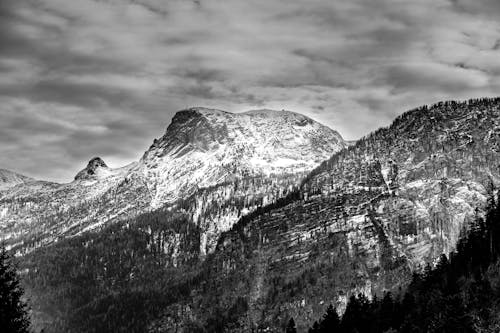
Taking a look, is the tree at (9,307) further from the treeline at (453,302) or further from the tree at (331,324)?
the tree at (331,324)

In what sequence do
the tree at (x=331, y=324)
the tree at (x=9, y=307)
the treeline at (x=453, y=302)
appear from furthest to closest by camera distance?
the tree at (x=331, y=324) < the treeline at (x=453, y=302) < the tree at (x=9, y=307)

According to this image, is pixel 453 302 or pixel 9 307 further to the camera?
pixel 453 302

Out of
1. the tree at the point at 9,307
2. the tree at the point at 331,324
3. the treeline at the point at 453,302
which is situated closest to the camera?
the tree at the point at 9,307

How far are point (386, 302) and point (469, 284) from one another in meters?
28.5

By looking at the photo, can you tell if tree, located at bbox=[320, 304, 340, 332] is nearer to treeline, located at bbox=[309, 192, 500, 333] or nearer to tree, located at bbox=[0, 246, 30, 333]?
treeline, located at bbox=[309, 192, 500, 333]

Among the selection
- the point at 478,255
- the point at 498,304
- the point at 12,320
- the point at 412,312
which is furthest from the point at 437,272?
the point at 12,320

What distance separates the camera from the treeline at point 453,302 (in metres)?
108

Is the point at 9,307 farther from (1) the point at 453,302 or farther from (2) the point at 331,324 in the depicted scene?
(2) the point at 331,324

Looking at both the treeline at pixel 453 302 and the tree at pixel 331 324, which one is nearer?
the treeline at pixel 453 302

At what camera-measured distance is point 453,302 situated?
11438 cm

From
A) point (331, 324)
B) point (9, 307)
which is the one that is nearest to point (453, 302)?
point (331, 324)

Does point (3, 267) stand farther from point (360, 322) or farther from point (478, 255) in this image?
point (478, 255)

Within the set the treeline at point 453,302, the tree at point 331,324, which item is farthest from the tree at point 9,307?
the tree at point 331,324

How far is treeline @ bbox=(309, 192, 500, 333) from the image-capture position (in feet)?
353
